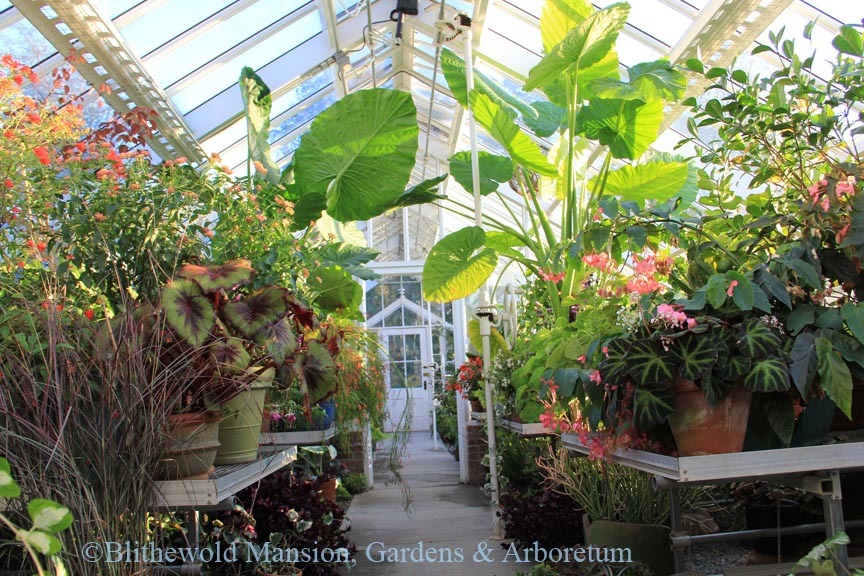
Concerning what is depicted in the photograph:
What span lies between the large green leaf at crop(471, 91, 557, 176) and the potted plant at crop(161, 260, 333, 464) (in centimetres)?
236

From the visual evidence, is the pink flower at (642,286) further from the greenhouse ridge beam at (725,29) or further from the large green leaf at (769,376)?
the greenhouse ridge beam at (725,29)

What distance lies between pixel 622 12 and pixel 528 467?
8.50 feet

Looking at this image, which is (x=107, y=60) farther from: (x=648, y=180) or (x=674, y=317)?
(x=674, y=317)

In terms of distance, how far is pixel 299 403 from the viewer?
3.65 metres

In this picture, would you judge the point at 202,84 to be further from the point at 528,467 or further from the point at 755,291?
the point at 755,291

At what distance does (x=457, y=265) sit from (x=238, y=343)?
114 inches

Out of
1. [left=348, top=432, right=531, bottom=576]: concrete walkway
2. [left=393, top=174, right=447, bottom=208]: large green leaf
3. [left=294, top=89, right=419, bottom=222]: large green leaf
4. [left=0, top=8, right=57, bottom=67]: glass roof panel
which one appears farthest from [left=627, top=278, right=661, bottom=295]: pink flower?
[left=0, top=8, right=57, bottom=67]: glass roof panel

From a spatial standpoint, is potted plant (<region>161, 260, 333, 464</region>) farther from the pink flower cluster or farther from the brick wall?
the brick wall

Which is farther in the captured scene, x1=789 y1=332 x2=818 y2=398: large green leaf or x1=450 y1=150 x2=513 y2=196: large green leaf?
Answer: x1=450 y1=150 x2=513 y2=196: large green leaf

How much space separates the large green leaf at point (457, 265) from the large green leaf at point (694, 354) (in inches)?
103

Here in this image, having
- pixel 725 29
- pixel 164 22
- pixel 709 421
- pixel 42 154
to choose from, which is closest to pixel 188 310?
pixel 42 154

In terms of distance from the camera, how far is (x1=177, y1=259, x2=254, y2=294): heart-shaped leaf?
6.13 feet

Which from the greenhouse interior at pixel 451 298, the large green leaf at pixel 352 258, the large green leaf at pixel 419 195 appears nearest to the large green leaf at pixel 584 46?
the greenhouse interior at pixel 451 298

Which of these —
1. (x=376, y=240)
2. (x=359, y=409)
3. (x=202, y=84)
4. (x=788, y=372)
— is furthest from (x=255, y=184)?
(x=376, y=240)
